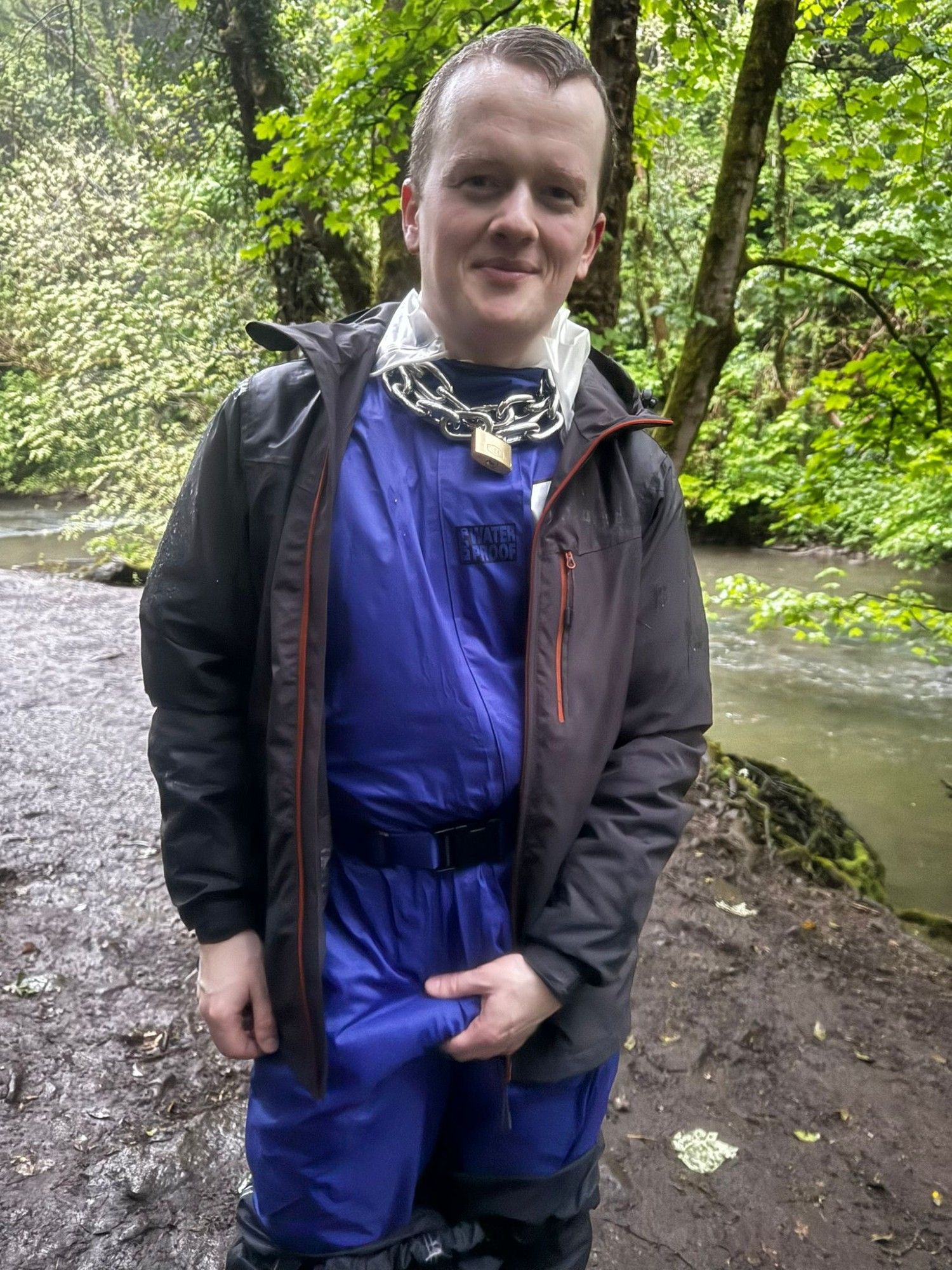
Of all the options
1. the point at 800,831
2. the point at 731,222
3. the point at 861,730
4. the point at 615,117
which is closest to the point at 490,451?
the point at 615,117

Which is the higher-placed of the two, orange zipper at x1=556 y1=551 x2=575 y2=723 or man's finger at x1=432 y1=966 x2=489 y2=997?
orange zipper at x1=556 y1=551 x2=575 y2=723

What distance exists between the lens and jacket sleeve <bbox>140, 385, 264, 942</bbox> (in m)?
1.25

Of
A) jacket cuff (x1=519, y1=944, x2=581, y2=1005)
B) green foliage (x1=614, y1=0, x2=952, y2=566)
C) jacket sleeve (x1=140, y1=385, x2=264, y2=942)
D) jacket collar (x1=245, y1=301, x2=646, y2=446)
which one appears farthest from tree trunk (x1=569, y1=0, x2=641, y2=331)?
jacket cuff (x1=519, y1=944, x2=581, y2=1005)

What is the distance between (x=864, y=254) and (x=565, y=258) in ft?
12.2

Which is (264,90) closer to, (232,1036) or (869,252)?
(869,252)

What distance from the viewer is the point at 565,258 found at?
52.2 inches

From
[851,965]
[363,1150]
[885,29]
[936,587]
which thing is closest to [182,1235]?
[363,1150]

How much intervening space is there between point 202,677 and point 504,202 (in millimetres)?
791

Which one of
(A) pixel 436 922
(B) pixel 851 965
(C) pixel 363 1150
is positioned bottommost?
(B) pixel 851 965

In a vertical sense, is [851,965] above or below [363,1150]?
below

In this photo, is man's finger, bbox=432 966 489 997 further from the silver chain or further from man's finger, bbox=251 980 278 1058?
the silver chain

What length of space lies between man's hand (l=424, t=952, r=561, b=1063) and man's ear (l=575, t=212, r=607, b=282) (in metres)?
1.03

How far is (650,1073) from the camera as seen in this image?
9.09 feet

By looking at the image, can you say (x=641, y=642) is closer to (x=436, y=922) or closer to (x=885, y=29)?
(x=436, y=922)
